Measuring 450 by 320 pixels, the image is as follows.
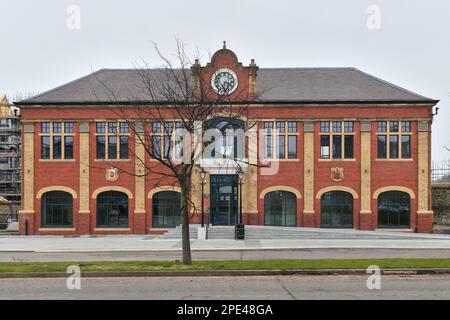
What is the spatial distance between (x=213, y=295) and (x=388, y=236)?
21762 mm

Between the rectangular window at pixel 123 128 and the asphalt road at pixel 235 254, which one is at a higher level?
the rectangular window at pixel 123 128

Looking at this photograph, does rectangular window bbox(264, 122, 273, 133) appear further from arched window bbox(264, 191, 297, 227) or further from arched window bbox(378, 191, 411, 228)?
arched window bbox(378, 191, 411, 228)

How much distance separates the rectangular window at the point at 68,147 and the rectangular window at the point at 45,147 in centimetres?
119

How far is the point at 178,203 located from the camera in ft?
123

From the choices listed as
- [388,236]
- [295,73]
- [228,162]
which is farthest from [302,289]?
[295,73]

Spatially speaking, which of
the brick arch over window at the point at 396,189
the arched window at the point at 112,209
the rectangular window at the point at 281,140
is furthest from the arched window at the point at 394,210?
the arched window at the point at 112,209

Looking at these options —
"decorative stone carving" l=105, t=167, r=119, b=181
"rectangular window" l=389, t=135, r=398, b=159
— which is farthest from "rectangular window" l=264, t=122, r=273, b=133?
"decorative stone carving" l=105, t=167, r=119, b=181

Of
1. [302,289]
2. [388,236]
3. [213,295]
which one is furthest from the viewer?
[388,236]

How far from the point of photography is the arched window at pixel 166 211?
3728cm

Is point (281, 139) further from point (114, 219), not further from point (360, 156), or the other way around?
point (114, 219)

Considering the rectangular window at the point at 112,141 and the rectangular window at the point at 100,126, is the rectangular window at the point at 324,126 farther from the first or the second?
the rectangular window at the point at 100,126

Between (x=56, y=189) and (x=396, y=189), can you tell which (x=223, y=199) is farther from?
(x=396, y=189)

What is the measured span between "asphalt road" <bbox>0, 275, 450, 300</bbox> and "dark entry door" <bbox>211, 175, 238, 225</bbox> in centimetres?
2174
